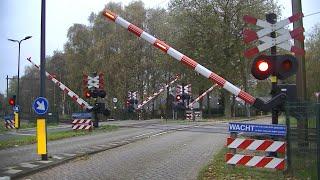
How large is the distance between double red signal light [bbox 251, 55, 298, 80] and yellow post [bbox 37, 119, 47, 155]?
25.6 ft

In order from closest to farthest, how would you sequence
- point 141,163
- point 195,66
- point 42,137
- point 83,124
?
point 141,163, point 42,137, point 195,66, point 83,124

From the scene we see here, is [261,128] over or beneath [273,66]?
beneath

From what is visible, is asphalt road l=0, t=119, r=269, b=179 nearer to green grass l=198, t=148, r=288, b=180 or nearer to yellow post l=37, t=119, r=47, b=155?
green grass l=198, t=148, r=288, b=180

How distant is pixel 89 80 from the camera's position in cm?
3859

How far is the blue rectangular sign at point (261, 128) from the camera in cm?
1352

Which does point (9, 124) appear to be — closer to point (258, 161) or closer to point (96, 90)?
point (96, 90)

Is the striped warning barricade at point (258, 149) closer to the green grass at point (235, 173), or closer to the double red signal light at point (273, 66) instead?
the green grass at point (235, 173)

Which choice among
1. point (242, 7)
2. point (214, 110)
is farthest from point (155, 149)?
point (214, 110)

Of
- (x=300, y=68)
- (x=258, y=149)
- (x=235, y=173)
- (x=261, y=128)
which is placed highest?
(x=300, y=68)

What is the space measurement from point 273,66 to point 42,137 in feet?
26.9

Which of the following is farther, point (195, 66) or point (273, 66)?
point (195, 66)

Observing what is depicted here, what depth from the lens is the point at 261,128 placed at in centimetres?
1366

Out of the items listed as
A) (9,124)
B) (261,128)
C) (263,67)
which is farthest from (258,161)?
(9,124)

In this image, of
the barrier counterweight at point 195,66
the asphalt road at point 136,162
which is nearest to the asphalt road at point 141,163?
the asphalt road at point 136,162
